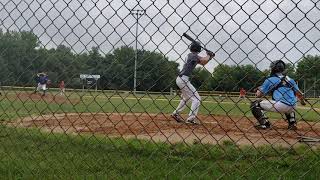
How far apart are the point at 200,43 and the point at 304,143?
4.10 m

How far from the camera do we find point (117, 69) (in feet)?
13.4

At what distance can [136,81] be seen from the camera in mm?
4004

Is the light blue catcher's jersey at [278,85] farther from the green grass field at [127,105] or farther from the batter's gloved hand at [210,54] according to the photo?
the batter's gloved hand at [210,54]

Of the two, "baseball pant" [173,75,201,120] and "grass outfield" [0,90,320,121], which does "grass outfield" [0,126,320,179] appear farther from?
"baseball pant" [173,75,201,120]

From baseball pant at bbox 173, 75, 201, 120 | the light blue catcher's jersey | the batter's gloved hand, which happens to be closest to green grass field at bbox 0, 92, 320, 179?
baseball pant at bbox 173, 75, 201, 120

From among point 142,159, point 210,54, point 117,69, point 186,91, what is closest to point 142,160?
point 142,159

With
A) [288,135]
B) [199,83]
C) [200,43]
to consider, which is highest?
[200,43]

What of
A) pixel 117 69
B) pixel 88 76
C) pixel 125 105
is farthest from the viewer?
pixel 125 105

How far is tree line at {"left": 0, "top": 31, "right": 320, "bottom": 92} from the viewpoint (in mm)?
3402

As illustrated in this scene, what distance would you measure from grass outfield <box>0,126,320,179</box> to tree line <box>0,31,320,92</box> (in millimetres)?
921

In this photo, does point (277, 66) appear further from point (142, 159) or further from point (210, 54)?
point (142, 159)

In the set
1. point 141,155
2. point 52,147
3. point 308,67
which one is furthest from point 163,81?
point 52,147

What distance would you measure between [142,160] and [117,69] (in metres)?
2.04

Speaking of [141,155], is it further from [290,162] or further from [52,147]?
[290,162]
